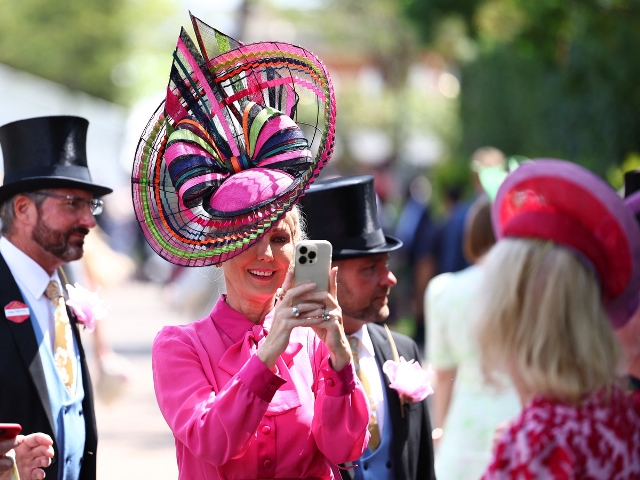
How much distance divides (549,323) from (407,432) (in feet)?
5.20

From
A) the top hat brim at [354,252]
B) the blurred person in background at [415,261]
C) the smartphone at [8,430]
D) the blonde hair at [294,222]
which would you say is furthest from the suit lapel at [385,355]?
the blurred person in background at [415,261]

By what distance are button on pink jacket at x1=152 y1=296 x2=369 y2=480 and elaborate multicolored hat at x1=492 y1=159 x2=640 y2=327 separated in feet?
2.68

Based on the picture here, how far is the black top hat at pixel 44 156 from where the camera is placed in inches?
173

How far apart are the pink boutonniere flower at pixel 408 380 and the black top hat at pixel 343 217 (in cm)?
46

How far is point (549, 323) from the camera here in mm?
2201

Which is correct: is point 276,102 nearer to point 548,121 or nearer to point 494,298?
point 494,298

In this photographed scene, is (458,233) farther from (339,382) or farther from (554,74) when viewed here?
(339,382)

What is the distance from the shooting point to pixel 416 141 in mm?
43031

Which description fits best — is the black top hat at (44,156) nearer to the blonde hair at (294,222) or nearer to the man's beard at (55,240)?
the man's beard at (55,240)

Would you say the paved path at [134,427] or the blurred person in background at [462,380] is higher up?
the blurred person in background at [462,380]

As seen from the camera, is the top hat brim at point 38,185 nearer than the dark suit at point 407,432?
No

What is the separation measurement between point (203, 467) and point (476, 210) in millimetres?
2971

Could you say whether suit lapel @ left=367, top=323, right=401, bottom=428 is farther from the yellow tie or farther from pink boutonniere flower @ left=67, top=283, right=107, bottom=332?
pink boutonniere flower @ left=67, top=283, right=107, bottom=332

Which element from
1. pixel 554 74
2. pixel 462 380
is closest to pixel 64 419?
pixel 462 380
